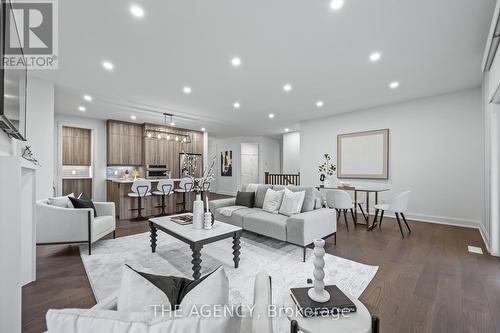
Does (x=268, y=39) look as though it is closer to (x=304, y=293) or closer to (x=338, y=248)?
(x=304, y=293)

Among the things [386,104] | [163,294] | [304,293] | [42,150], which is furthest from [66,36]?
[386,104]

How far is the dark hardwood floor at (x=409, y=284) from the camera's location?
1.70 meters

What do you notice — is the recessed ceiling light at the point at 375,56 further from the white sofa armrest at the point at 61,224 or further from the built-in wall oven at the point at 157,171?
the built-in wall oven at the point at 157,171

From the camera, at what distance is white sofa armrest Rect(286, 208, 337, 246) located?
274 centimetres

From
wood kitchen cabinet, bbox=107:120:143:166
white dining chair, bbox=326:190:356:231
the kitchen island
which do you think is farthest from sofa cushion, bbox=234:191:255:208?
wood kitchen cabinet, bbox=107:120:143:166

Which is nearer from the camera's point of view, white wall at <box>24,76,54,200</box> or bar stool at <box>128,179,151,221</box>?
white wall at <box>24,76,54,200</box>

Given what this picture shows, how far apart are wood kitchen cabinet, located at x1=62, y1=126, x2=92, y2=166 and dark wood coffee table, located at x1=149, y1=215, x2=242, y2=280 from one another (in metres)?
5.60

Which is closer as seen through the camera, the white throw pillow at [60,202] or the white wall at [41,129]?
the white throw pillow at [60,202]

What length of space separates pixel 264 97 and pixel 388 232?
12.1ft

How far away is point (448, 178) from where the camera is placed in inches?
177

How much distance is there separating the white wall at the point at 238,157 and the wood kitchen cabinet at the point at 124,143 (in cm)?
333

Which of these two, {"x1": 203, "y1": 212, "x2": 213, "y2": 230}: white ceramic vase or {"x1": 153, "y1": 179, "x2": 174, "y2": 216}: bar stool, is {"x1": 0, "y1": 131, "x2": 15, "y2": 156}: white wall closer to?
{"x1": 203, "y1": 212, "x2": 213, "y2": 230}: white ceramic vase

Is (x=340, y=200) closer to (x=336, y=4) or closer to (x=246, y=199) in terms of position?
(x=246, y=199)

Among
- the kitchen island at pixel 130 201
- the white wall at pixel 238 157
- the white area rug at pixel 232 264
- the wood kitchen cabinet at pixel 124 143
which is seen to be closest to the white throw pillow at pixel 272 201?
the white area rug at pixel 232 264
